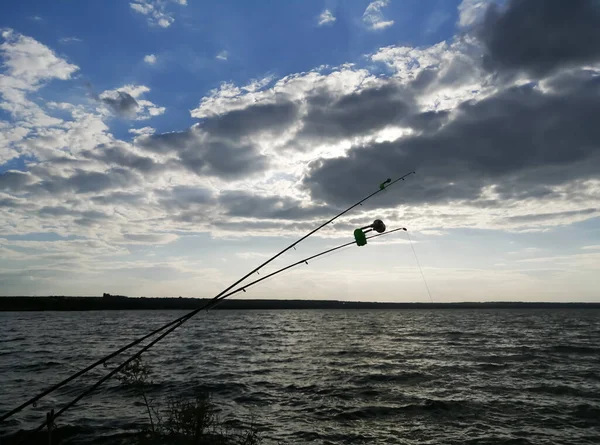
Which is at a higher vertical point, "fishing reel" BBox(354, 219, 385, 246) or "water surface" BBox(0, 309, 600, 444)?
"fishing reel" BBox(354, 219, 385, 246)

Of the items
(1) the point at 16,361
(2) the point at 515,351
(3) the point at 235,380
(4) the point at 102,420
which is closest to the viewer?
(4) the point at 102,420

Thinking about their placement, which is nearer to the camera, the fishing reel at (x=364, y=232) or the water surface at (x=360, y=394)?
the fishing reel at (x=364, y=232)

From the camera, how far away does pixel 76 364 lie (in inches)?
1050

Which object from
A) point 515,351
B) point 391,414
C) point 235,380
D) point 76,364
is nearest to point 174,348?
point 76,364

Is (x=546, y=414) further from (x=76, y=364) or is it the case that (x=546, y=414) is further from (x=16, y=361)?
(x=16, y=361)

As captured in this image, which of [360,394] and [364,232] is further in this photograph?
[360,394]

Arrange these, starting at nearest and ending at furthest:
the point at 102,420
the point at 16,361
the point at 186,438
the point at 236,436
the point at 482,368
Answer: the point at 186,438 → the point at 236,436 → the point at 102,420 → the point at 482,368 → the point at 16,361

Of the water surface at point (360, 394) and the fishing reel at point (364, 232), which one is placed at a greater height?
the fishing reel at point (364, 232)

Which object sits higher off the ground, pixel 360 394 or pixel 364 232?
pixel 364 232

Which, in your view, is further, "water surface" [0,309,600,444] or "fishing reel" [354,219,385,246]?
"water surface" [0,309,600,444]

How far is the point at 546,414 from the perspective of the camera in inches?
629

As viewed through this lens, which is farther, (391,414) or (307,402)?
(307,402)

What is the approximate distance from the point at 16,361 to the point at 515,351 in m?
36.4

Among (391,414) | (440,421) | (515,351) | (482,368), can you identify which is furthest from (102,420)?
(515,351)
